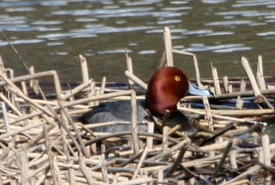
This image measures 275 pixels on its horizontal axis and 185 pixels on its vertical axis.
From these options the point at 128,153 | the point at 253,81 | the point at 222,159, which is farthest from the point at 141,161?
the point at 253,81

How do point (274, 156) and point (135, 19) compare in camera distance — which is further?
point (135, 19)

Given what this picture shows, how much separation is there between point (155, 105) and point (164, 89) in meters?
0.19

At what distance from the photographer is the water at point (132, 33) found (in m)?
13.2

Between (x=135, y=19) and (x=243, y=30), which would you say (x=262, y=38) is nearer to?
(x=243, y=30)

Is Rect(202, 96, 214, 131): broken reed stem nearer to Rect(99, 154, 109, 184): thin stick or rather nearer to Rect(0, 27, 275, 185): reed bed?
Rect(0, 27, 275, 185): reed bed

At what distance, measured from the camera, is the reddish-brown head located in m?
9.19

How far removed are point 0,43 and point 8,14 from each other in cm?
217

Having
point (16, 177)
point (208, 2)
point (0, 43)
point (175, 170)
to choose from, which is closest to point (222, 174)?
point (175, 170)

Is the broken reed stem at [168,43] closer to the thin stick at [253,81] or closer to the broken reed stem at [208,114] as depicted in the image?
the broken reed stem at [208,114]

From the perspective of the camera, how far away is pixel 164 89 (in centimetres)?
924

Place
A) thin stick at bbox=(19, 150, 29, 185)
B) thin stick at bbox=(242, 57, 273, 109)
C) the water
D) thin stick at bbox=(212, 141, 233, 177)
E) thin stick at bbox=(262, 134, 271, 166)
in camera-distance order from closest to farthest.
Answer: thin stick at bbox=(19, 150, 29, 185), thin stick at bbox=(212, 141, 233, 177), thin stick at bbox=(262, 134, 271, 166), thin stick at bbox=(242, 57, 273, 109), the water

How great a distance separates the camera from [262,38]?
46.8 feet

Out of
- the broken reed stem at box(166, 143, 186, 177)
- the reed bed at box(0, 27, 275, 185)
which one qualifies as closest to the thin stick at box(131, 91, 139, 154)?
the reed bed at box(0, 27, 275, 185)

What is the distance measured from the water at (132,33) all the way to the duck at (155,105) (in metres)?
2.94
